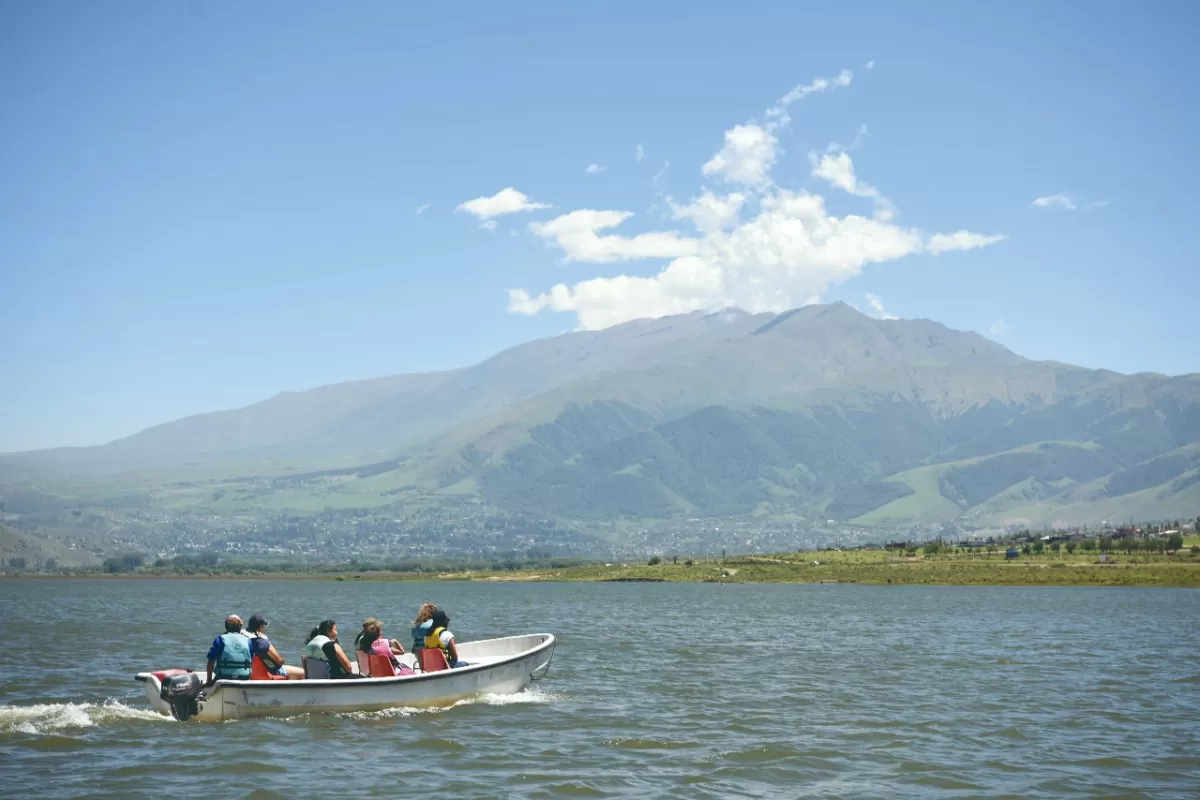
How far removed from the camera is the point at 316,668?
3759cm

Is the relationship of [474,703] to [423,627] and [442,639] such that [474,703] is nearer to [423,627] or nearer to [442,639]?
[442,639]

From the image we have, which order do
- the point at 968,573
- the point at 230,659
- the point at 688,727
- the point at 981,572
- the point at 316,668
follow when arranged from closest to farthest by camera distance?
the point at 688,727, the point at 230,659, the point at 316,668, the point at 968,573, the point at 981,572

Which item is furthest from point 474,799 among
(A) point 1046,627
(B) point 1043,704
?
(A) point 1046,627

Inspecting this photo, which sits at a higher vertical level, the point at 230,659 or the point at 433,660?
the point at 230,659

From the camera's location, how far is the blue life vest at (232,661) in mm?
35844

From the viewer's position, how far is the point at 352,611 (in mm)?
103938

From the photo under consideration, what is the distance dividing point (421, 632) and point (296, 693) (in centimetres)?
569

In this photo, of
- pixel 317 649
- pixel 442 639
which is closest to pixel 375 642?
pixel 317 649

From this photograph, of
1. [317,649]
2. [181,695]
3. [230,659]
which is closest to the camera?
[181,695]

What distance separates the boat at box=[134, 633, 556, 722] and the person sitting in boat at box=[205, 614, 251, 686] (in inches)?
21.8

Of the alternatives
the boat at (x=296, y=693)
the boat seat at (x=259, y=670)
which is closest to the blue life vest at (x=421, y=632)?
the boat at (x=296, y=693)

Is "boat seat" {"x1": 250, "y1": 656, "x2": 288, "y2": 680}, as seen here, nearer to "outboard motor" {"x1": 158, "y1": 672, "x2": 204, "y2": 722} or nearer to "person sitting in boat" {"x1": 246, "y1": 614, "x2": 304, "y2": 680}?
"person sitting in boat" {"x1": 246, "y1": 614, "x2": 304, "y2": 680}

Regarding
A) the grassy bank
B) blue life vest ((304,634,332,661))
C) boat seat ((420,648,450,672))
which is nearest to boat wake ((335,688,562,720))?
boat seat ((420,648,450,672))

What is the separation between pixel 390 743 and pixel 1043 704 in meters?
23.6
